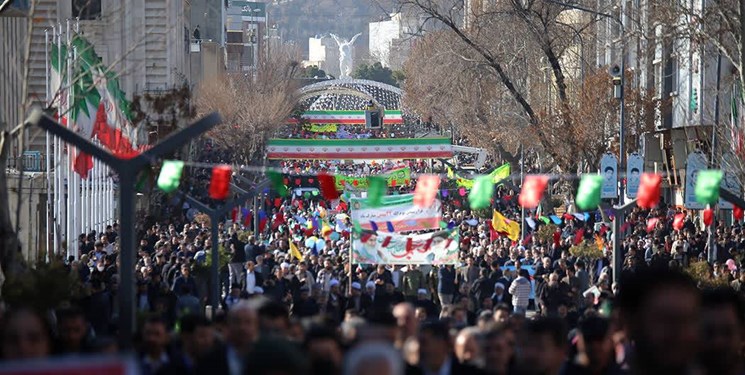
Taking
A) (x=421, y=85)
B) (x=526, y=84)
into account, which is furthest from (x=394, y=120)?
(x=526, y=84)

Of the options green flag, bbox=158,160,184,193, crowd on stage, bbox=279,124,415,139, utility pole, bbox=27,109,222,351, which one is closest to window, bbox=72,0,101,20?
green flag, bbox=158,160,184,193

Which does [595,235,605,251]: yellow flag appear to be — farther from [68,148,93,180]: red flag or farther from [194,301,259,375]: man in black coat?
[194,301,259,375]: man in black coat

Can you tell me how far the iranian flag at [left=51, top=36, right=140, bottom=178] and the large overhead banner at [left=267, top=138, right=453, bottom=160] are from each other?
3296cm

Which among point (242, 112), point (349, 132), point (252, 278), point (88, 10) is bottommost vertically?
point (252, 278)

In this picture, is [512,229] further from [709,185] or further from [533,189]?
[709,185]

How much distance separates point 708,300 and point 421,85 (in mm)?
87623

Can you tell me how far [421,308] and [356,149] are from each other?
51.4 meters

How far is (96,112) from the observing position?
30.8m

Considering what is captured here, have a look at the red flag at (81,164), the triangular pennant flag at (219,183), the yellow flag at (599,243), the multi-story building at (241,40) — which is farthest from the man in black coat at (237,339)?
the multi-story building at (241,40)

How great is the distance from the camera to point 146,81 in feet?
185

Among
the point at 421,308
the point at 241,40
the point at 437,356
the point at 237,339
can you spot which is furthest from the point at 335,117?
the point at 437,356

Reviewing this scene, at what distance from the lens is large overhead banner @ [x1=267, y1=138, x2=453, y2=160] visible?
66562 mm

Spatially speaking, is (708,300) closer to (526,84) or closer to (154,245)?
(154,245)

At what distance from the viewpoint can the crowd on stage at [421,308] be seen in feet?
18.7
